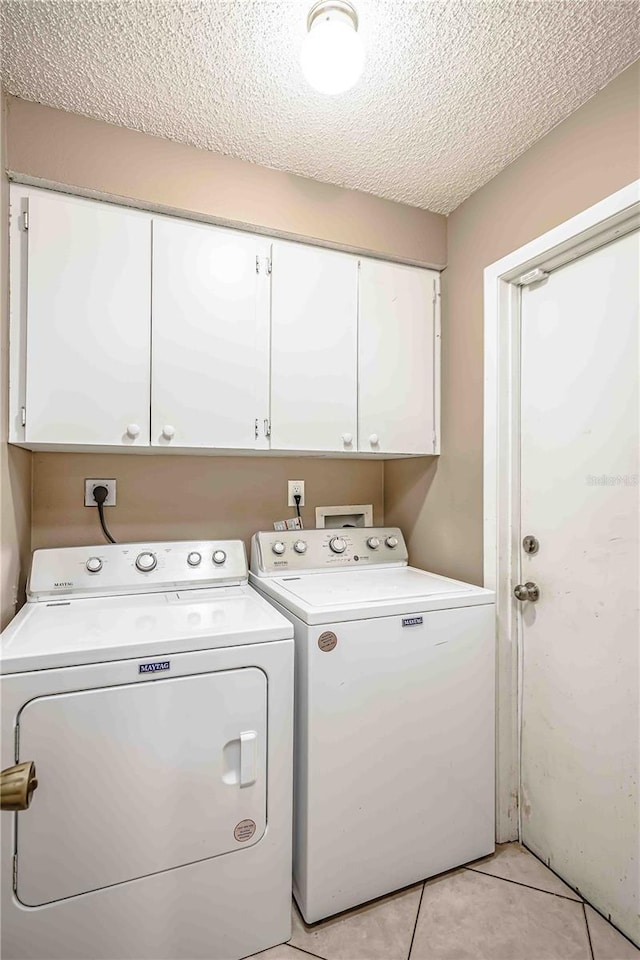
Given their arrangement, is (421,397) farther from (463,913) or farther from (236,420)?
(463,913)

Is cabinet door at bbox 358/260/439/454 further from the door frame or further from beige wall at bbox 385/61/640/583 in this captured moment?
the door frame

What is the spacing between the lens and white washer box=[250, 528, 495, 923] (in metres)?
1.41

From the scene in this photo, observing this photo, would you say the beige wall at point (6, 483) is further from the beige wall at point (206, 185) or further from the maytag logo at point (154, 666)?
the maytag logo at point (154, 666)

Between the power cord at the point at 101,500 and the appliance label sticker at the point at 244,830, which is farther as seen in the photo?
the power cord at the point at 101,500

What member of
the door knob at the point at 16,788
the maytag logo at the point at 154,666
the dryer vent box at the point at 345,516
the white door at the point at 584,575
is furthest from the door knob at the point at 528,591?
the door knob at the point at 16,788

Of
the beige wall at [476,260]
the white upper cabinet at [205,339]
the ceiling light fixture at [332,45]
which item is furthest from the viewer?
the white upper cabinet at [205,339]

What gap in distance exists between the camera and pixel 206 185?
1.67m

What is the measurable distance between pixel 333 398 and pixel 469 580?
0.90m

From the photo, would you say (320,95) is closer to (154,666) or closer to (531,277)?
(531,277)

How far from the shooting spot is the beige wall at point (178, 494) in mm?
1830

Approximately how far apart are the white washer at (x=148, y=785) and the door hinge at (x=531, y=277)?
4.80 feet

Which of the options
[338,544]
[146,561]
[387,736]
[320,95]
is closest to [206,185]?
[320,95]

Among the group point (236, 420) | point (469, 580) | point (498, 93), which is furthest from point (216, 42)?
point (469, 580)

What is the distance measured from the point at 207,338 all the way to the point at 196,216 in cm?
43
